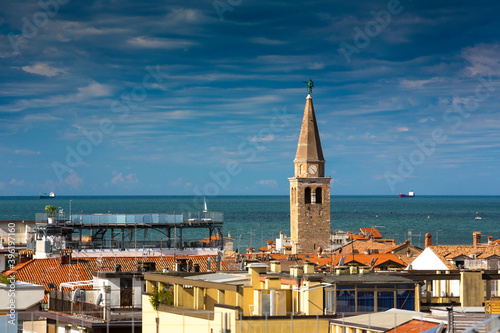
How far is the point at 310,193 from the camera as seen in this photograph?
67875 millimetres

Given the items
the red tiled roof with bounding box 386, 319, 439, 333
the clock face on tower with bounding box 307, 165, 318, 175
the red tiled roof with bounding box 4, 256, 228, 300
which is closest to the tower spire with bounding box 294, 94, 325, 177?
the clock face on tower with bounding box 307, 165, 318, 175

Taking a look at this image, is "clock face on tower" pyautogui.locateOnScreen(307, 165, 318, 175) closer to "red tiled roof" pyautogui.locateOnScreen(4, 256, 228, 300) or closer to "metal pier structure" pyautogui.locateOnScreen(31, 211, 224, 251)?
"metal pier structure" pyautogui.locateOnScreen(31, 211, 224, 251)

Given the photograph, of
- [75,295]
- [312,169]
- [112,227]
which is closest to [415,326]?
[75,295]

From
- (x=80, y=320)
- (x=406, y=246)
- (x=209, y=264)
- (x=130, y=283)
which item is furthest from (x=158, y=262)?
(x=406, y=246)

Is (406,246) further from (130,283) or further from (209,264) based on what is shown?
(130,283)

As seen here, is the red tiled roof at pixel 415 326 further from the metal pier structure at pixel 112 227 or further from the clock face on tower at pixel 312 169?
the clock face on tower at pixel 312 169

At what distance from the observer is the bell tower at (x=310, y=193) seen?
66.2 meters

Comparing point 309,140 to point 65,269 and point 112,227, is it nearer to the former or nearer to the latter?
point 112,227

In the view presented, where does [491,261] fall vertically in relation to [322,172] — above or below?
below

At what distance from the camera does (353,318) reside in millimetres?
16469

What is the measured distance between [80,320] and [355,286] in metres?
7.04

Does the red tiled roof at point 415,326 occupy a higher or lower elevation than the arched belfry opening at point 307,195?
lower

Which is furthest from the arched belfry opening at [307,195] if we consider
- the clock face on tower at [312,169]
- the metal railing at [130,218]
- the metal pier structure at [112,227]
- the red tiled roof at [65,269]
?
the red tiled roof at [65,269]

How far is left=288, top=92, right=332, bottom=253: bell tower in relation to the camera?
66250mm
